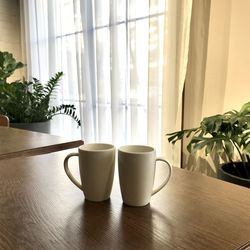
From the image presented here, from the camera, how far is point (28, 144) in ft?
3.95

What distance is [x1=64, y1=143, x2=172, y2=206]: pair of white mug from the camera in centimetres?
60

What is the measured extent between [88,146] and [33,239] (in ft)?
0.85

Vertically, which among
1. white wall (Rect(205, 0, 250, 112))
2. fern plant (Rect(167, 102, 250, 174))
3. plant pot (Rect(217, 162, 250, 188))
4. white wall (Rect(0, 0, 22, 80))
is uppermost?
white wall (Rect(0, 0, 22, 80))

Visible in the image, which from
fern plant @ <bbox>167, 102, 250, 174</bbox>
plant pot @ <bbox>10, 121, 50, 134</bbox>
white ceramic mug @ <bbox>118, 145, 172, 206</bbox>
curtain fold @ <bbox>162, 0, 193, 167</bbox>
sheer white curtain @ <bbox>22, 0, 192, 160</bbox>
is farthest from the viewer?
plant pot @ <bbox>10, 121, 50, 134</bbox>

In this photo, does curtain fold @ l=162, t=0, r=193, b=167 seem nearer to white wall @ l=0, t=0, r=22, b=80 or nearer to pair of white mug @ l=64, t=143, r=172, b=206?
pair of white mug @ l=64, t=143, r=172, b=206

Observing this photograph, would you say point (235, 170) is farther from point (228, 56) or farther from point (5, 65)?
point (5, 65)

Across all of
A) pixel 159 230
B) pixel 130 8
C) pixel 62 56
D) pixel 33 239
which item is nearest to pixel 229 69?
pixel 130 8

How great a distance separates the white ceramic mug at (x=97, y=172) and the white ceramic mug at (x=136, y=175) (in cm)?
3

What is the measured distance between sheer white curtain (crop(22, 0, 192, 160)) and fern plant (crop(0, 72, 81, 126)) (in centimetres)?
18

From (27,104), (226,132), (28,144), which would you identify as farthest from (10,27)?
(226,132)

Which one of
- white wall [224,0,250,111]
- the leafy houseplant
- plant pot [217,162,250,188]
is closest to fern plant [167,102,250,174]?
plant pot [217,162,250,188]

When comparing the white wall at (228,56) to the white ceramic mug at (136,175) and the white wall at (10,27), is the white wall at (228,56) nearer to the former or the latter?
the white ceramic mug at (136,175)

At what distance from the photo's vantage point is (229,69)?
6.17 feet

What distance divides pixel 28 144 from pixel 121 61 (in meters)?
1.52
